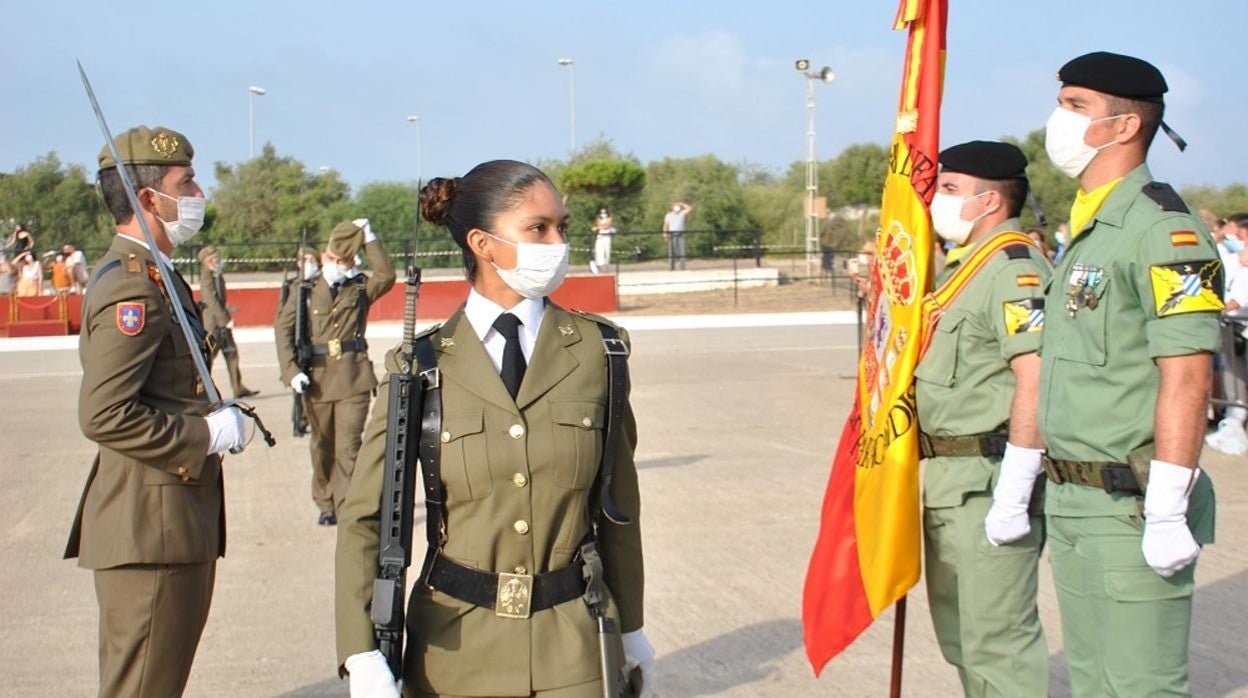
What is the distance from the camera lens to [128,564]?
4.11 m

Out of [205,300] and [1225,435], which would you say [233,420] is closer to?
[1225,435]

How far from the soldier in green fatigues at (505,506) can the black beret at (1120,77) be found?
5.63 feet

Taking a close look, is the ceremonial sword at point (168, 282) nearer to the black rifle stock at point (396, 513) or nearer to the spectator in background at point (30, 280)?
the black rifle stock at point (396, 513)

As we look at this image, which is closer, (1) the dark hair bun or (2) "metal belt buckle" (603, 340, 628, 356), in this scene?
(2) "metal belt buckle" (603, 340, 628, 356)

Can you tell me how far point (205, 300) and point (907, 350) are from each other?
45.8 feet

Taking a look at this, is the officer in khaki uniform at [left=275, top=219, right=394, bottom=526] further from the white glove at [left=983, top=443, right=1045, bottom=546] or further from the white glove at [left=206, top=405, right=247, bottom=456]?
the white glove at [left=983, top=443, right=1045, bottom=546]

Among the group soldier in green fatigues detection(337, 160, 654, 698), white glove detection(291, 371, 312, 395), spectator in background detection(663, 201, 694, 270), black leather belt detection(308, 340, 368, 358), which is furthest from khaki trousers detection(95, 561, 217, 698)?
spectator in background detection(663, 201, 694, 270)

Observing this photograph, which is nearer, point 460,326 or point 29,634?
point 460,326

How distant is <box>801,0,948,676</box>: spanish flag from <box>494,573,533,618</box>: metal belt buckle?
198 cm

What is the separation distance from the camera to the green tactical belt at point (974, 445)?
4590 millimetres

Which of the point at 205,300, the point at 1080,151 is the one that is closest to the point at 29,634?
the point at 1080,151

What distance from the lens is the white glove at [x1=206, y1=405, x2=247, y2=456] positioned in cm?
418

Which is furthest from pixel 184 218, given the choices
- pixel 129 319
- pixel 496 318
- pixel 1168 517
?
pixel 1168 517

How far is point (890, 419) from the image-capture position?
4871 mm
